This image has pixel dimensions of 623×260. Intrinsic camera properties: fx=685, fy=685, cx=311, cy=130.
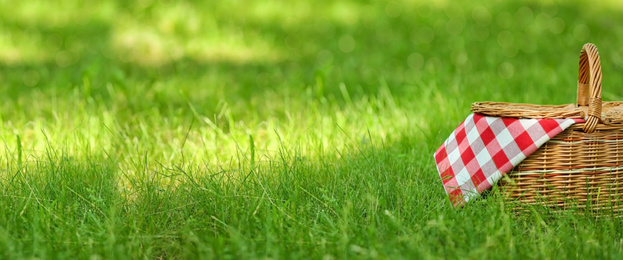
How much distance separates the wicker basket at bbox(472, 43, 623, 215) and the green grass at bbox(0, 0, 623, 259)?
73 mm

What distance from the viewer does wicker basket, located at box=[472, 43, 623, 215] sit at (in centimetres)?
224

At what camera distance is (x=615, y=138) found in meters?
2.27

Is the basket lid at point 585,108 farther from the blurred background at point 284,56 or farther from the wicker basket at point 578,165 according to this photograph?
the blurred background at point 284,56

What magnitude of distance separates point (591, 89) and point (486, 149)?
0.39m

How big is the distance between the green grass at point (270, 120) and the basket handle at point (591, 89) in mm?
320

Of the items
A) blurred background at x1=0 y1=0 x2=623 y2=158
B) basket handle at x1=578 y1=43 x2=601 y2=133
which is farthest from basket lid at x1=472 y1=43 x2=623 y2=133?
blurred background at x1=0 y1=0 x2=623 y2=158

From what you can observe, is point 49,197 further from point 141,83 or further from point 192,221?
Answer: point 141,83

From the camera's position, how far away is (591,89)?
7.34 ft

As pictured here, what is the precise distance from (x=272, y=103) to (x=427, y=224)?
2.06m

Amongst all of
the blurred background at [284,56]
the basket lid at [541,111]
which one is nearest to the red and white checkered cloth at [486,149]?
the basket lid at [541,111]

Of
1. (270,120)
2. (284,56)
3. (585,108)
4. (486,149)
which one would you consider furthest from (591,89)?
(284,56)

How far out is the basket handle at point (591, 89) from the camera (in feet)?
7.27

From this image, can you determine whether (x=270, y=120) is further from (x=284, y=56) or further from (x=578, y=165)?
(x=284, y=56)

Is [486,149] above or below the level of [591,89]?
below
